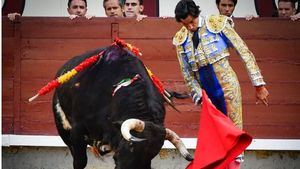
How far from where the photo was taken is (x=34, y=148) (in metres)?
6.67

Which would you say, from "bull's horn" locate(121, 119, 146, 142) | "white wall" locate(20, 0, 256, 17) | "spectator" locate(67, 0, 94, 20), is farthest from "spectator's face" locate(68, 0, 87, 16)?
"bull's horn" locate(121, 119, 146, 142)

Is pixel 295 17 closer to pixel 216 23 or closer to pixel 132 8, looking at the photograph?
pixel 132 8

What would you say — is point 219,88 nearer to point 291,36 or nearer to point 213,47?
point 213,47

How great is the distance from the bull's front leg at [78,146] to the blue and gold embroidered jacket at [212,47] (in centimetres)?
77

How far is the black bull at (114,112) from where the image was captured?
448cm

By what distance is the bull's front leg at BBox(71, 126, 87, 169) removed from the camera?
529 centimetres

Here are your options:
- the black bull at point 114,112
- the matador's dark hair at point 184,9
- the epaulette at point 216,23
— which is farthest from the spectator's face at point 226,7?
the matador's dark hair at point 184,9

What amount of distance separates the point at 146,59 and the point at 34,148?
1076mm

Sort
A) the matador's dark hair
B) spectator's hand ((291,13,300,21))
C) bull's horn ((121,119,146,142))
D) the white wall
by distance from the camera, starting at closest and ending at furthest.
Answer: bull's horn ((121,119,146,142)) → the matador's dark hair → spectator's hand ((291,13,300,21)) → the white wall

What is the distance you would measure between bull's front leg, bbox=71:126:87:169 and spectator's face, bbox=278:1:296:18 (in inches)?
78.3

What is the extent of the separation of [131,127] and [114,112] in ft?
1.35

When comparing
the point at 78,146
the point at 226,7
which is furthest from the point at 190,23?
the point at 226,7

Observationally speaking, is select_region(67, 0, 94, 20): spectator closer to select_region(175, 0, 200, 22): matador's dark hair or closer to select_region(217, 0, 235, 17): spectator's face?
select_region(217, 0, 235, 17): spectator's face

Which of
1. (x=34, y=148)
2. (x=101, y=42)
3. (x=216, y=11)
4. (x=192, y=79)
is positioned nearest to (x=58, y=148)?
(x=34, y=148)
